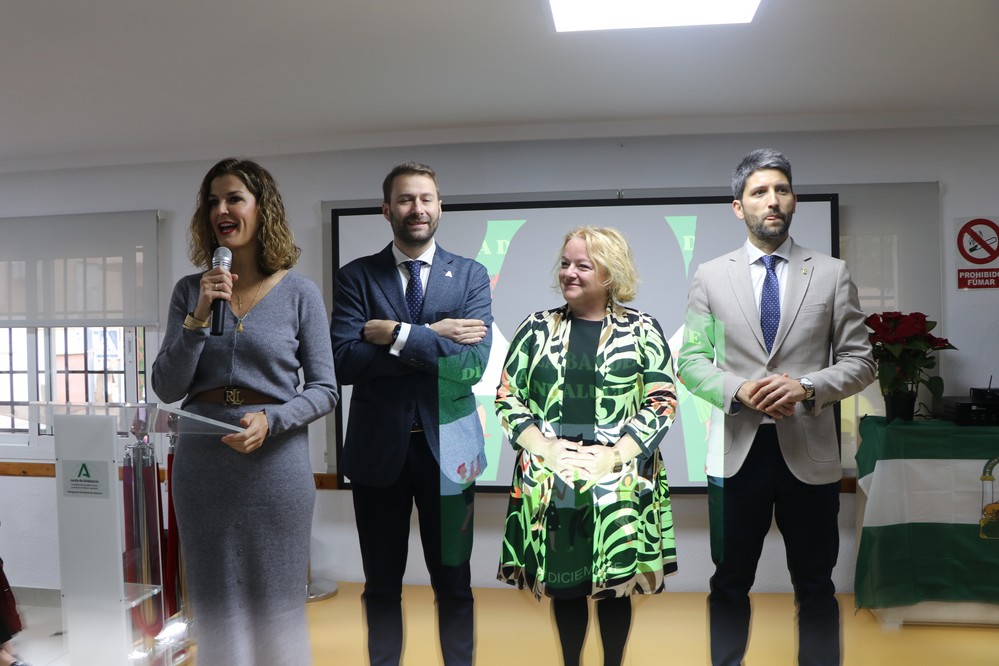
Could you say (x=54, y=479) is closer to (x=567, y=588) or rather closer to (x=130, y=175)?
(x=567, y=588)

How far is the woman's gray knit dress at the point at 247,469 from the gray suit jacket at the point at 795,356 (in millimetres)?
1027

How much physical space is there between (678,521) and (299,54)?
6.89 ft

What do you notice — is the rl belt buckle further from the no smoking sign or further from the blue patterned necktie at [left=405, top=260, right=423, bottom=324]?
the no smoking sign

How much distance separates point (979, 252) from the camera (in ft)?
9.92

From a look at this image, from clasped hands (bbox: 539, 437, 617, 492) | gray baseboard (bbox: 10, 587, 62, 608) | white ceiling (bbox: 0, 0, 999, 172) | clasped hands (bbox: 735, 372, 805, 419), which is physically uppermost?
white ceiling (bbox: 0, 0, 999, 172)

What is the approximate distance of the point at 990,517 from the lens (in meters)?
2.24

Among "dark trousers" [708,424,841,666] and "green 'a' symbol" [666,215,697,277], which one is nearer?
"dark trousers" [708,424,841,666]

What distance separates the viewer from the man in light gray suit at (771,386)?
1.91 m

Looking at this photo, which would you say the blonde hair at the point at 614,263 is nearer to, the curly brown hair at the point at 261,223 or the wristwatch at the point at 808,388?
the wristwatch at the point at 808,388

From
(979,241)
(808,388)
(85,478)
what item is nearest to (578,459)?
(808,388)

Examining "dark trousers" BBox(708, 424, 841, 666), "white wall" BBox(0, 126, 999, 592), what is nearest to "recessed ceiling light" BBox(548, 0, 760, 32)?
"white wall" BBox(0, 126, 999, 592)

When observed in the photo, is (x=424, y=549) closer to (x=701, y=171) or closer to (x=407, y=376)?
(x=407, y=376)

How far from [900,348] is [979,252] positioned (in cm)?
107

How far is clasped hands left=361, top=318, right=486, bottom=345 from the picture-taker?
198 centimetres
